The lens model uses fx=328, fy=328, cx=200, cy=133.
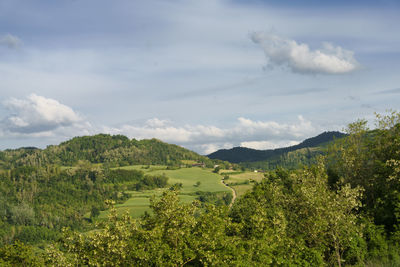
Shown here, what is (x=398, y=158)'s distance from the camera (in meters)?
52.0

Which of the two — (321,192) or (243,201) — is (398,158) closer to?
(321,192)

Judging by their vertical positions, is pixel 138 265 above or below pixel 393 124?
below

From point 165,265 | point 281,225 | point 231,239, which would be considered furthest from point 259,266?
point 165,265

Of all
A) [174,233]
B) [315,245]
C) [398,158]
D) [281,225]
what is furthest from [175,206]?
[398,158]

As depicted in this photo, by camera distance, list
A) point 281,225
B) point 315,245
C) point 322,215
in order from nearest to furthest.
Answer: point 322,215
point 281,225
point 315,245

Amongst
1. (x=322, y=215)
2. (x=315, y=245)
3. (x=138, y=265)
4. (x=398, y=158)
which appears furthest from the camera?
(x=398, y=158)

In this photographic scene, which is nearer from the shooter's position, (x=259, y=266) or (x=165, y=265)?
(x=165, y=265)

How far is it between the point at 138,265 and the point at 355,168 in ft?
150

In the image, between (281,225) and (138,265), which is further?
(281,225)

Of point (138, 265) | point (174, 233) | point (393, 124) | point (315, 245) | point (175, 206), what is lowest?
point (315, 245)

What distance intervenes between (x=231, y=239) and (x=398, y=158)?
115ft

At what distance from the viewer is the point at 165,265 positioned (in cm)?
2866

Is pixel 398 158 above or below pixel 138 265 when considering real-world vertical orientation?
above

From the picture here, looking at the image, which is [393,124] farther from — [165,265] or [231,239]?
[165,265]
